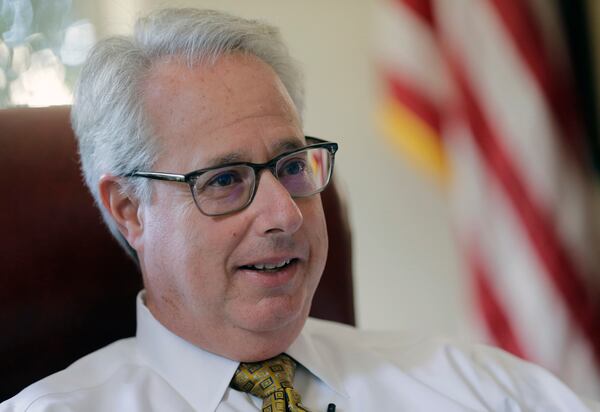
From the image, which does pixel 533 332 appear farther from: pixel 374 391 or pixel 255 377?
pixel 255 377

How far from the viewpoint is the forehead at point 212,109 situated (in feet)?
3.72

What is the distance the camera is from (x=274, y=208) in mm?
1117

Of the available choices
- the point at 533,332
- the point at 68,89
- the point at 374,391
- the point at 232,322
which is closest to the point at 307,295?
the point at 232,322

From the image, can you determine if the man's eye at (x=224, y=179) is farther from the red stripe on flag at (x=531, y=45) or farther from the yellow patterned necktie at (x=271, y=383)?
the red stripe on flag at (x=531, y=45)

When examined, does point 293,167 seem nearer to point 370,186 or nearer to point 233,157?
point 233,157

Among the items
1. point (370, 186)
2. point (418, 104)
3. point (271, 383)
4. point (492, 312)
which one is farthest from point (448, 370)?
point (370, 186)

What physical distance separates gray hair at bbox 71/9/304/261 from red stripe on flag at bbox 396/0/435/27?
0.90 m

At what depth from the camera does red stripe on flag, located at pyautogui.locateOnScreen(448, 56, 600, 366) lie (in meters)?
2.00

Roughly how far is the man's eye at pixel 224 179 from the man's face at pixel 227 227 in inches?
1.0

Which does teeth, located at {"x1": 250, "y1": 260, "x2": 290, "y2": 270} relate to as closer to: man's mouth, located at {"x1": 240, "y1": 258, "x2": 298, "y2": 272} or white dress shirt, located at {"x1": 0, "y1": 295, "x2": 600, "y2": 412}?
man's mouth, located at {"x1": 240, "y1": 258, "x2": 298, "y2": 272}

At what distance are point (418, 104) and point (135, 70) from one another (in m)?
1.13

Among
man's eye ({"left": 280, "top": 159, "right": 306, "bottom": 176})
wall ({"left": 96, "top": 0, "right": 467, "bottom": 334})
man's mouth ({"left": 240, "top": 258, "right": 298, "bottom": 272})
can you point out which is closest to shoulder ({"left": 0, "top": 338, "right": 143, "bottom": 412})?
man's mouth ({"left": 240, "top": 258, "right": 298, "bottom": 272})

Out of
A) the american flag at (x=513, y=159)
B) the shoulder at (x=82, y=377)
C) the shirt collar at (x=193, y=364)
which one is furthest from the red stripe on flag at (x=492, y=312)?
the shoulder at (x=82, y=377)

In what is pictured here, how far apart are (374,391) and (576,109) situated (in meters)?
1.18
